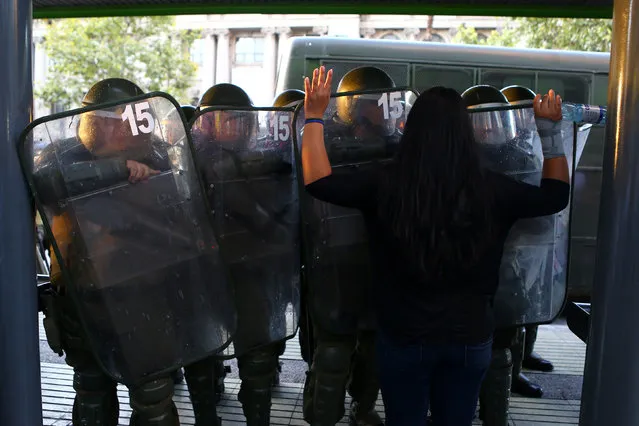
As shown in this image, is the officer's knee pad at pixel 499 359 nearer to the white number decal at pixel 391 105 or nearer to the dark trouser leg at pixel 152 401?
the white number decal at pixel 391 105

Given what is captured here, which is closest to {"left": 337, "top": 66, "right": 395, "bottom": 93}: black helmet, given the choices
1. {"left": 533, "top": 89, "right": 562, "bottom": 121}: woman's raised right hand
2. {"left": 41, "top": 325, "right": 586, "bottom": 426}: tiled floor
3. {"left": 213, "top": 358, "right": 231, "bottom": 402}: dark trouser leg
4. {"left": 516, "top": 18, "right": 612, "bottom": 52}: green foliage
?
{"left": 533, "top": 89, "right": 562, "bottom": 121}: woman's raised right hand

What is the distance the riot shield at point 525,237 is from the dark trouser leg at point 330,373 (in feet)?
2.38

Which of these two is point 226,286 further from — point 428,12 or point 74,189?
point 428,12

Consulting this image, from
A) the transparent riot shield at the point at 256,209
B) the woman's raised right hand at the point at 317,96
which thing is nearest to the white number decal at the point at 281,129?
the transparent riot shield at the point at 256,209

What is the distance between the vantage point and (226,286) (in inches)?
100

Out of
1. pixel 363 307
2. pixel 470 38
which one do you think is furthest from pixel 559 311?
pixel 470 38

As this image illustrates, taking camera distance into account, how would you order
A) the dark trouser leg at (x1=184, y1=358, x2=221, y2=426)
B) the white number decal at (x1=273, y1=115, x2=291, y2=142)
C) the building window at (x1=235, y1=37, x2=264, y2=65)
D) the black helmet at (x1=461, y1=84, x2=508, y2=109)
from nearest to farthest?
1. the white number decal at (x1=273, y1=115, x2=291, y2=142)
2. the dark trouser leg at (x1=184, y1=358, x2=221, y2=426)
3. the black helmet at (x1=461, y1=84, x2=508, y2=109)
4. the building window at (x1=235, y1=37, x2=264, y2=65)

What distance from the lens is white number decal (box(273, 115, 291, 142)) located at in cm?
285

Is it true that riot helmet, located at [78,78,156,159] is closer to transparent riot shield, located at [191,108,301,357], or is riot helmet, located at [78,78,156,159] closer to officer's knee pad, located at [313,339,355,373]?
transparent riot shield, located at [191,108,301,357]

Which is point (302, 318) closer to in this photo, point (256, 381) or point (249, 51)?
point (256, 381)

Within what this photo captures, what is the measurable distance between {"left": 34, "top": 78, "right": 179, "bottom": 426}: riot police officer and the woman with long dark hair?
2.34 ft

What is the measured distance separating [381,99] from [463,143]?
766mm

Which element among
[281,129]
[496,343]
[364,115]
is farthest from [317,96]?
[496,343]

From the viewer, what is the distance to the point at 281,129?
9.37 feet
